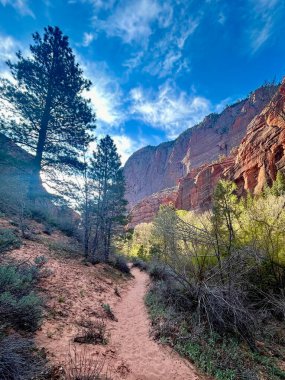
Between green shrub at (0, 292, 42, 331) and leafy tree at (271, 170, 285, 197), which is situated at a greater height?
leafy tree at (271, 170, 285, 197)

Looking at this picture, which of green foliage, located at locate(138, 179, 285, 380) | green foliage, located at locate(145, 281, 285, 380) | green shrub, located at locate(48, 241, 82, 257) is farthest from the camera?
green shrub, located at locate(48, 241, 82, 257)

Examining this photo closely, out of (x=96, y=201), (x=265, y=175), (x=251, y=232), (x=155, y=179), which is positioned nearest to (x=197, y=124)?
(x=155, y=179)

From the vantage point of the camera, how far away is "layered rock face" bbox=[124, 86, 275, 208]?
88062 millimetres

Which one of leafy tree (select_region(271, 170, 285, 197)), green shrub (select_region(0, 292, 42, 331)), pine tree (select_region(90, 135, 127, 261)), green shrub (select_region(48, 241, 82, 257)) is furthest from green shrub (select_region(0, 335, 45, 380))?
leafy tree (select_region(271, 170, 285, 197))

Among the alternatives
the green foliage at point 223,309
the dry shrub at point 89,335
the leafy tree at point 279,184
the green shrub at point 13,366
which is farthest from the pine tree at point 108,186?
the leafy tree at point 279,184

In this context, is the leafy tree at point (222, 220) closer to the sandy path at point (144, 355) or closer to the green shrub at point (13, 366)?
the sandy path at point (144, 355)

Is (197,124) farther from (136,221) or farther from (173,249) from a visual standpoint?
(173,249)

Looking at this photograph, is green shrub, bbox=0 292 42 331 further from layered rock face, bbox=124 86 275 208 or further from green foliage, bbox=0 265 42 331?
layered rock face, bbox=124 86 275 208

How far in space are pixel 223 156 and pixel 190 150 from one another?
144 feet

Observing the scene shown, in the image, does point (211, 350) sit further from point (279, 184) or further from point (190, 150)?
point (190, 150)

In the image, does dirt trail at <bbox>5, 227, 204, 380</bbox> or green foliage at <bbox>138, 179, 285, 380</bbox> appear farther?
green foliage at <bbox>138, 179, 285, 380</bbox>

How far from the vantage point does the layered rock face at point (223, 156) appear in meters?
33.5

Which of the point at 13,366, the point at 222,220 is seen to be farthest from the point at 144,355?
the point at 222,220

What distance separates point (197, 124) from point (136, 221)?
6931cm
